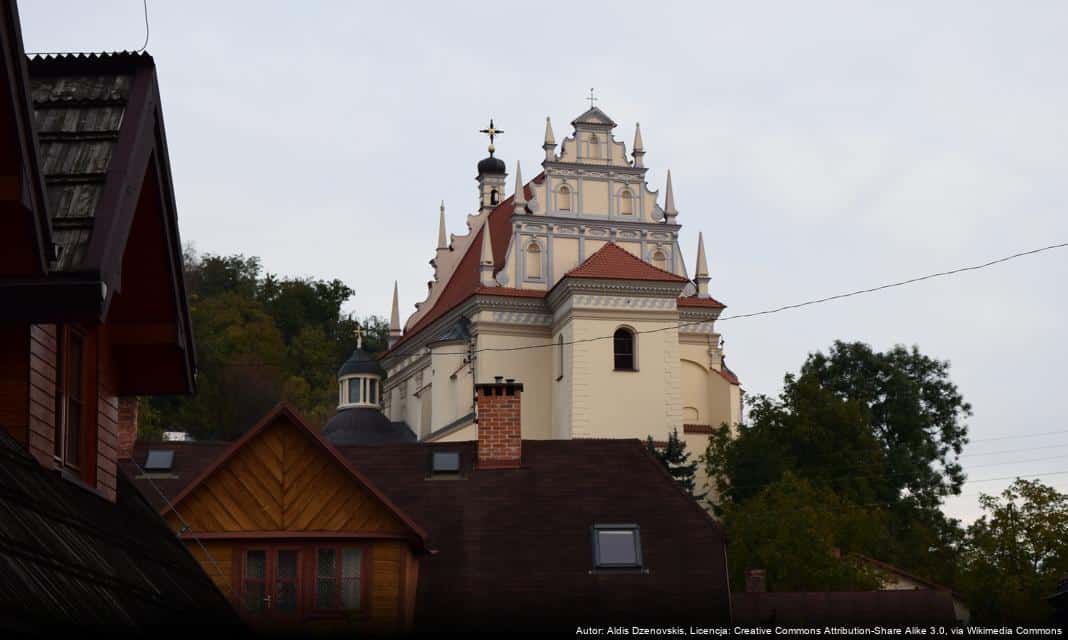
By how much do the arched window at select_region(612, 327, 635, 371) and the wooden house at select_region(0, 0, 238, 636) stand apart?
60.7 m

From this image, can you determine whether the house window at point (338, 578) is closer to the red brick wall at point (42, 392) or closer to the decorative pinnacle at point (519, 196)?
the red brick wall at point (42, 392)

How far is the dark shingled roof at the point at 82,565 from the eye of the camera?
6.46 metres

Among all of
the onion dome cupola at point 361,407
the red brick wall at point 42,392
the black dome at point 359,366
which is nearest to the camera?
the red brick wall at point 42,392

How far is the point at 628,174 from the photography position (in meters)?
76.4

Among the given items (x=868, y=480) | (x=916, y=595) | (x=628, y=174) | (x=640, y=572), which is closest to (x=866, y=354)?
(x=868, y=480)

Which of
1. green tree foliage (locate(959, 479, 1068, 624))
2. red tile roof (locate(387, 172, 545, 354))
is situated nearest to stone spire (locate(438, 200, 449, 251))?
red tile roof (locate(387, 172, 545, 354))

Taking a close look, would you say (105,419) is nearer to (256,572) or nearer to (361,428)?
(256,572)

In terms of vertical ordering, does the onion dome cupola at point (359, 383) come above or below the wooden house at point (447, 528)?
above

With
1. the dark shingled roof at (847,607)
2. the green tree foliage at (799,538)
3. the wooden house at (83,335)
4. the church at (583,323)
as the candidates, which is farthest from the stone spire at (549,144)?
the wooden house at (83,335)

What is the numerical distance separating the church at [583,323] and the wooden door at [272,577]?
47.3 meters

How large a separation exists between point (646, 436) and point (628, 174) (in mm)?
12018

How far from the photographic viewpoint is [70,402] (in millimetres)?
11156

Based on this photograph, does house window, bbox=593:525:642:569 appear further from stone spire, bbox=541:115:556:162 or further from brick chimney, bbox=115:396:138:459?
stone spire, bbox=541:115:556:162

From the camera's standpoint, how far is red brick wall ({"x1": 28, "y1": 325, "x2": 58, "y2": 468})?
9.84 metres
